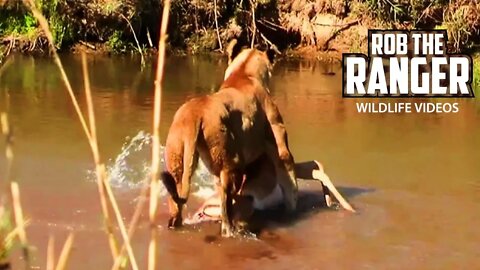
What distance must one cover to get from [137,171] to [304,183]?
1340 mm

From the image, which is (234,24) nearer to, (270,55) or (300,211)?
(270,55)

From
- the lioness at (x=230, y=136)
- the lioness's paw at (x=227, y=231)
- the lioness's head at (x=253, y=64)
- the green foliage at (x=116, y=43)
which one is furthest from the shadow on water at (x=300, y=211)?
the green foliage at (x=116, y=43)

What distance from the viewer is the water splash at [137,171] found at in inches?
275

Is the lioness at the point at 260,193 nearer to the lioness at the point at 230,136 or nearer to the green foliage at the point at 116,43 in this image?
the lioness at the point at 230,136

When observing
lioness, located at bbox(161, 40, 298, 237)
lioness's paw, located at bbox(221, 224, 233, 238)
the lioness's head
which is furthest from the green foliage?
lioness's paw, located at bbox(221, 224, 233, 238)

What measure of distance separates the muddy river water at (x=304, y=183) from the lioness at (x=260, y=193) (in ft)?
0.47

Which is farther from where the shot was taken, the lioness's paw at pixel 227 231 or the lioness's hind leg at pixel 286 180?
the lioness's hind leg at pixel 286 180

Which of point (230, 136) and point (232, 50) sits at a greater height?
point (232, 50)

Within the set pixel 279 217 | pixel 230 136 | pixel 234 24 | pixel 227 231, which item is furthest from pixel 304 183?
pixel 234 24

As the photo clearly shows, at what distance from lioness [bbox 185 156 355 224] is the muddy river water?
0.14 m

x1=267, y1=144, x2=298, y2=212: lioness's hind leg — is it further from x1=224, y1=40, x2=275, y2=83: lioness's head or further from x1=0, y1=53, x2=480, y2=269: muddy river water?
x1=224, y1=40, x2=275, y2=83: lioness's head

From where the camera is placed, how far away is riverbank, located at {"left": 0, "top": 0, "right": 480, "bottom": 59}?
15.4 m

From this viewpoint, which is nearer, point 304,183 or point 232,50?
point 232,50

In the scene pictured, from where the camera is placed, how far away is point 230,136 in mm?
5586
